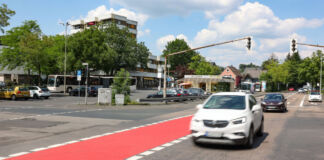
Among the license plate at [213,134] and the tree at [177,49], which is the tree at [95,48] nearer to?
the license plate at [213,134]

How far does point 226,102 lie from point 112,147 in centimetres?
357

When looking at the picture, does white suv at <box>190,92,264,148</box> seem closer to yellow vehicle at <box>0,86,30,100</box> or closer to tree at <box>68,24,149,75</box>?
yellow vehicle at <box>0,86,30,100</box>

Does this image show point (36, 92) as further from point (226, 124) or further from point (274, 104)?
point (226, 124)

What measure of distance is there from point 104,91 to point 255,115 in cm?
1896

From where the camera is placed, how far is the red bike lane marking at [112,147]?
732 centimetres

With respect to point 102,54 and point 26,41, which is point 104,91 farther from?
point 102,54

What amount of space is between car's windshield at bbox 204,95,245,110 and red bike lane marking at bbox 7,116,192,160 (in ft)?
6.20

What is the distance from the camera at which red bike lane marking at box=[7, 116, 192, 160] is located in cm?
732

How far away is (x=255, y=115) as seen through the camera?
9219 millimetres

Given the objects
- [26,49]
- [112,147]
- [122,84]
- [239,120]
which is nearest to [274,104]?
[122,84]

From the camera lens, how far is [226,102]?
9.06 meters

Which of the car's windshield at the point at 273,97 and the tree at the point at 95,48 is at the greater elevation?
the tree at the point at 95,48

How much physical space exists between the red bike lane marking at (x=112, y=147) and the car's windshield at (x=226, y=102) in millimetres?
1889

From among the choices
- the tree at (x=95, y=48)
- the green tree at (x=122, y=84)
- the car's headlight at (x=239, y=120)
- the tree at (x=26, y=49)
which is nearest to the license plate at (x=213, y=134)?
the car's headlight at (x=239, y=120)
